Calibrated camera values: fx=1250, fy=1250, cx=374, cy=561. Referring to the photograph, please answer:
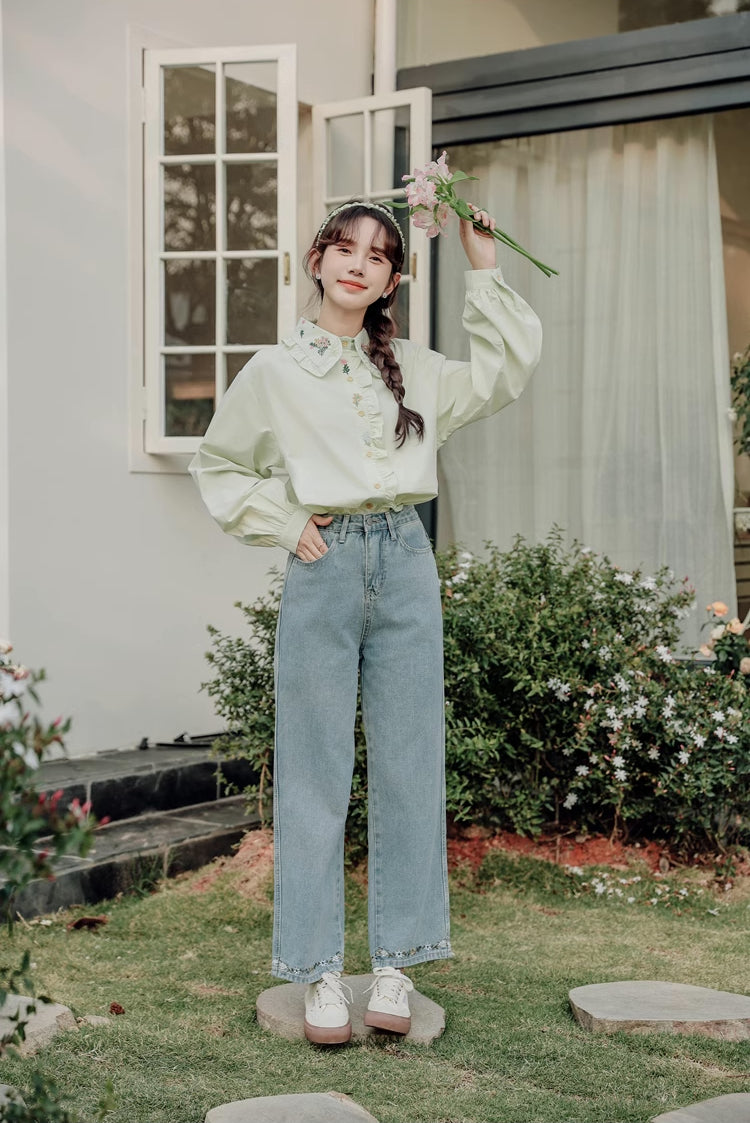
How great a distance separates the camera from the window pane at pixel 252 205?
4.75m

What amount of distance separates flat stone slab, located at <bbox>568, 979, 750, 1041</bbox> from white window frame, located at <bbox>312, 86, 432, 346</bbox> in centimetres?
289

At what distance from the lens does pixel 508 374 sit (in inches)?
104

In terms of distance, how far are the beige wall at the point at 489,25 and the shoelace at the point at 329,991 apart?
3739mm

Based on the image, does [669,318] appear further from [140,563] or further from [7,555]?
[7,555]

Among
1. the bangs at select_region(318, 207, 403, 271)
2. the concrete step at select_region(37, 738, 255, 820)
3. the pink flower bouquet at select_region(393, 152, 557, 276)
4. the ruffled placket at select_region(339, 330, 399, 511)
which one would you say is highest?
the pink flower bouquet at select_region(393, 152, 557, 276)

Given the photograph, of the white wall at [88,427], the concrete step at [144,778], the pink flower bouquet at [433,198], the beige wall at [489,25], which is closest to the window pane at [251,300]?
the white wall at [88,427]

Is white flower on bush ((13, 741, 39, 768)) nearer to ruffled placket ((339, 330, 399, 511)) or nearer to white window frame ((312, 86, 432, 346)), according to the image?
ruffled placket ((339, 330, 399, 511))

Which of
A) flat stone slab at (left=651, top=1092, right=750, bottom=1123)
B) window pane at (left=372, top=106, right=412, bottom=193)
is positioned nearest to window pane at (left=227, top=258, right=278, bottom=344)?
window pane at (left=372, top=106, right=412, bottom=193)

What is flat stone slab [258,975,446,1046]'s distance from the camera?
2578 mm

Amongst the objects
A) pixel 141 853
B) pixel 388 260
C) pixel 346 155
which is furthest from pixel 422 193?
pixel 346 155

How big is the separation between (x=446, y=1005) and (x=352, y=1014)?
0.26 m

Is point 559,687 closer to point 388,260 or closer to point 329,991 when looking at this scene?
point 329,991

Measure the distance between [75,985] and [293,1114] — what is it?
954mm

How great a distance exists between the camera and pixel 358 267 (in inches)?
101
